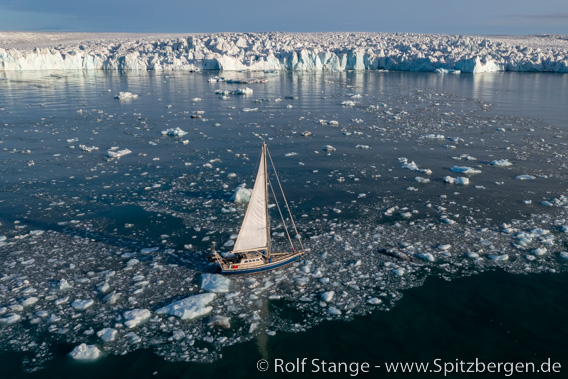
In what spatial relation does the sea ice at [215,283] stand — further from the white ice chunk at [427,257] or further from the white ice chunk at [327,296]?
the white ice chunk at [427,257]

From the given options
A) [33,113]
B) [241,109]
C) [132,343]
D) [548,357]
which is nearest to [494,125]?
[241,109]

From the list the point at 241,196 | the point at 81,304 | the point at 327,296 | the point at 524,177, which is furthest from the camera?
the point at 524,177

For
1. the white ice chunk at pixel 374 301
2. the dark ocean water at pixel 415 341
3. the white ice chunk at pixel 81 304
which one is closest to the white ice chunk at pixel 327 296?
the dark ocean water at pixel 415 341

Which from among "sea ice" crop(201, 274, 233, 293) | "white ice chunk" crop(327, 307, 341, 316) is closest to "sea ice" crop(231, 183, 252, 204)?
"sea ice" crop(201, 274, 233, 293)

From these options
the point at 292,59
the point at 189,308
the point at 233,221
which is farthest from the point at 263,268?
the point at 292,59

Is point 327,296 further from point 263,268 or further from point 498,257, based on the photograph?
point 498,257

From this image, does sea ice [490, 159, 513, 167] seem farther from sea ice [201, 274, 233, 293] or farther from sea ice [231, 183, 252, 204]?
sea ice [201, 274, 233, 293]

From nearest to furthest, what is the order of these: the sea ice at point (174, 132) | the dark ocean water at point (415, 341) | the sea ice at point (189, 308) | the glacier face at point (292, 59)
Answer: the dark ocean water at point (415, 341)
the sea ice at point (189, 308)
the sea ice at point (174, 132)
the glacier face at point (292, 59)
